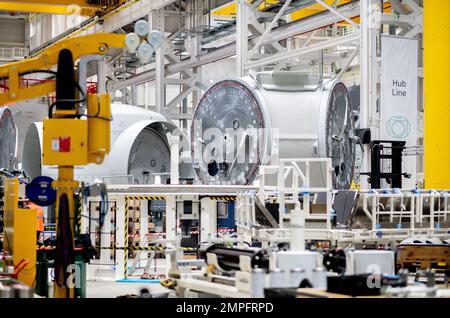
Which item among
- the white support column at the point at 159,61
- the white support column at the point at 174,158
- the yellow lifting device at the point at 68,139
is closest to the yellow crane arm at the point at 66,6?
the white support column at the point at 159,61

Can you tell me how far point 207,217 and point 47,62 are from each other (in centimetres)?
725

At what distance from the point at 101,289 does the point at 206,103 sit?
247 inches

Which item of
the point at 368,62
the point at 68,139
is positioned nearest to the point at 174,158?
the point at 368,62

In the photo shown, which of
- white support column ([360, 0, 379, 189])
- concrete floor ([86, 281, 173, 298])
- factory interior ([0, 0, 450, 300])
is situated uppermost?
white support column ([360, 0, 379, 189])

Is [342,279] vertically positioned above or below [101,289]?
above

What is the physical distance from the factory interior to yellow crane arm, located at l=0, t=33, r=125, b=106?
0.02m

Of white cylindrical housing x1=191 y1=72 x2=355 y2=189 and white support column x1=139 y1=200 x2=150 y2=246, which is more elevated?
white cylindrical housing x1=191 y1=72 x2=355 y2=189

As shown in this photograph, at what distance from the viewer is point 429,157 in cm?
1853

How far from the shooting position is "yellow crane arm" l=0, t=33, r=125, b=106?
1106cm

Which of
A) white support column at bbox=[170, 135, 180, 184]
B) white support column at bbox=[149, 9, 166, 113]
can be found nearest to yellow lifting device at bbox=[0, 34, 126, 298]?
Answer: white support column at bbox=[170, 135, 180, 184]

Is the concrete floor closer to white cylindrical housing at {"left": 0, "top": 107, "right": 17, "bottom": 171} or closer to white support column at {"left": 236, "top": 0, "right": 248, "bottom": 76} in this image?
white support column at {"left": 236, "top": 0, "right": 248, "bottom": 76}

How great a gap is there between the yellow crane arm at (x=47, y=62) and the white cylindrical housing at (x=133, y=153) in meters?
9.17
